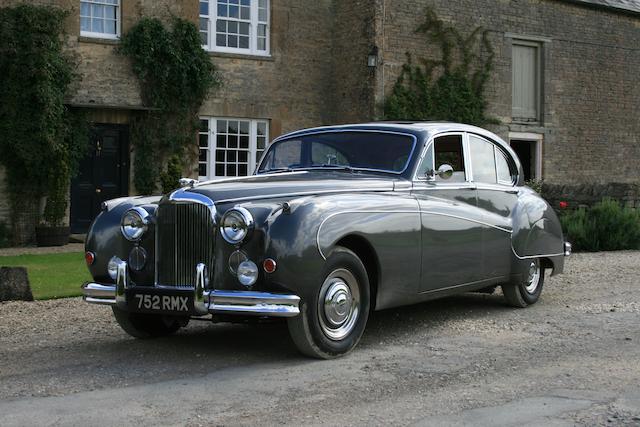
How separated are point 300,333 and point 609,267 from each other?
744 cm

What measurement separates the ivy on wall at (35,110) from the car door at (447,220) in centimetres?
979

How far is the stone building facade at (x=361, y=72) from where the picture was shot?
16328 mm

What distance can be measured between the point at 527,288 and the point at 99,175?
10.6 m

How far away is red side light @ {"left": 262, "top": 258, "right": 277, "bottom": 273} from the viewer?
206 inches

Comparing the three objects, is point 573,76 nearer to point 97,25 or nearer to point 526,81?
point 526,81

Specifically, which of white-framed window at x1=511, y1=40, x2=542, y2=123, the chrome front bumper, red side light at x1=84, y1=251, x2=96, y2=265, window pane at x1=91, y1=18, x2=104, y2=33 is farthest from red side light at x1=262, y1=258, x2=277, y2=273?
white-framed window at x1=511, y1=40, x2=542, y2=123

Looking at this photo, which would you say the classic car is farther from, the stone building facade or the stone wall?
the stone wall

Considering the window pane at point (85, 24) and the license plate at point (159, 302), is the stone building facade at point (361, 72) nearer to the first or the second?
the window pane at point (85, 24)

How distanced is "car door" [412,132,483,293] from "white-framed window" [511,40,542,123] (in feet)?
46.6

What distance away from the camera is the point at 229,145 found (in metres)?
17.9

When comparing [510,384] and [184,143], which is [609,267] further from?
[184,143]

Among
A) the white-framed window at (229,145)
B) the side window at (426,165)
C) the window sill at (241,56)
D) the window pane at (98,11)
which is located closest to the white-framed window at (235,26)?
the window sill at (241,56)

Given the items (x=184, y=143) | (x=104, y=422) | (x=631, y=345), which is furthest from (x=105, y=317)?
(x=184, y=143)

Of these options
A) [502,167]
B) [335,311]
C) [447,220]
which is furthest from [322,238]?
[502,167]
